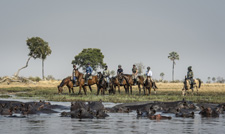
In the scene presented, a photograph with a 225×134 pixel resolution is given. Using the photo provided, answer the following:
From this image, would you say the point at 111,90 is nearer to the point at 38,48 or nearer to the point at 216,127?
the point at 216,127

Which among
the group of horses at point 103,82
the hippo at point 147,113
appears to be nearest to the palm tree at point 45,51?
the group of horses at point 103,82

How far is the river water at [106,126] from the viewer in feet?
43.3

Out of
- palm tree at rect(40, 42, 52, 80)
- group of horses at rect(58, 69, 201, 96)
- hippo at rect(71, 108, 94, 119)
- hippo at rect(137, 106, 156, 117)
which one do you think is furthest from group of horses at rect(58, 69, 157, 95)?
palm tree at rect(40, 42, 52, 80)

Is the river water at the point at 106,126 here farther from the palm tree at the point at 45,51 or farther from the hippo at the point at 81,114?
the palm tree at the point at 45,51

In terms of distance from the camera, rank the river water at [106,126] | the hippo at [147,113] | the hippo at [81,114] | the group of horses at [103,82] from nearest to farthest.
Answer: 1. the river water at [106,126]
2. the hippo at [81,114]
3. the hippo at [147,113]
4. the group of horses at [103,82]

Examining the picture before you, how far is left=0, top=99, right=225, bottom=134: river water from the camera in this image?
43.3ft

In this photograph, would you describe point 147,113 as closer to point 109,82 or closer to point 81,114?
point 81,114

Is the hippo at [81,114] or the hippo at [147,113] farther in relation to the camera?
the hippo at [147,113]

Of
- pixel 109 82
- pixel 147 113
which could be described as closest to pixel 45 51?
Answer: pixel 109 82

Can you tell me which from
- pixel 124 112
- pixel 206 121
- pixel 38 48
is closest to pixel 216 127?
pixel 206 121

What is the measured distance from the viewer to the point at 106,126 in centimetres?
1450

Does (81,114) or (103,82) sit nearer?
(81,114)

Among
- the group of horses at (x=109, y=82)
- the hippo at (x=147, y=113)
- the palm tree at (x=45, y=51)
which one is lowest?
the hippo at (x=147, y=113)

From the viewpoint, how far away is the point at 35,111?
18.9m
